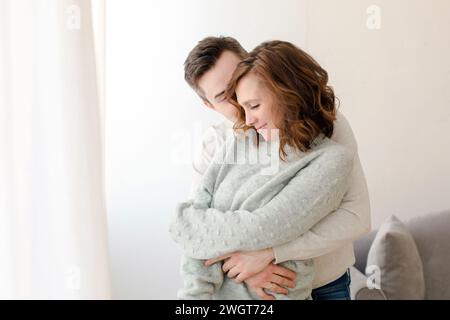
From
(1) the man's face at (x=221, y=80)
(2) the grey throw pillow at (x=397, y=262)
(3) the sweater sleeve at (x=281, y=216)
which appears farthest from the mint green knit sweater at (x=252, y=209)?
(2) the grey throw pillow at (x=397, y=262)

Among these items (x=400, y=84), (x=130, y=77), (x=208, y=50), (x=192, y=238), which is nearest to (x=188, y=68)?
(x=208, y=50)

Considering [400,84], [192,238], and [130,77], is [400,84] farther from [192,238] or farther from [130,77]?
[192,238]

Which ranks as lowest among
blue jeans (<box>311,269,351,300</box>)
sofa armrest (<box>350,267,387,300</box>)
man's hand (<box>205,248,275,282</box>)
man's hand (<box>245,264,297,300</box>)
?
sofa armrest (<box>350,267,387,300</box>)

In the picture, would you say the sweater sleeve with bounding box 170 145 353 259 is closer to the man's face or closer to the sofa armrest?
the man's face

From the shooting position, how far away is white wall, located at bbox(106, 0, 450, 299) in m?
1.64

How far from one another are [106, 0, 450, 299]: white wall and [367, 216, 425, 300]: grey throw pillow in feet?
0.62

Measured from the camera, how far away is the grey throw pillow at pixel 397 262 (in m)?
1.69

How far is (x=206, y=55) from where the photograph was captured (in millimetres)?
1339

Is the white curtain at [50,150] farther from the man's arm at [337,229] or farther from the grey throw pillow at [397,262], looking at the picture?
the grey throw pillow at [397,262]

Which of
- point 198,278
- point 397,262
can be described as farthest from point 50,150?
point 397,262

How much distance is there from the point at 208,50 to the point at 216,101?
4.7 inches

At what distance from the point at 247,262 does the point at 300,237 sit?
0.11 m

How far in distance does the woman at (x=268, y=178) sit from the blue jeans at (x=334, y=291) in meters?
0.06

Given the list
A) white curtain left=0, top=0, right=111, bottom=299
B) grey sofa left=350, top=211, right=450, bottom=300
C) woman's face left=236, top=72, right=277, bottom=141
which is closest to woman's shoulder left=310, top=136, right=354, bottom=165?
woman's face left=236, top=72, right=277, bottom=141
